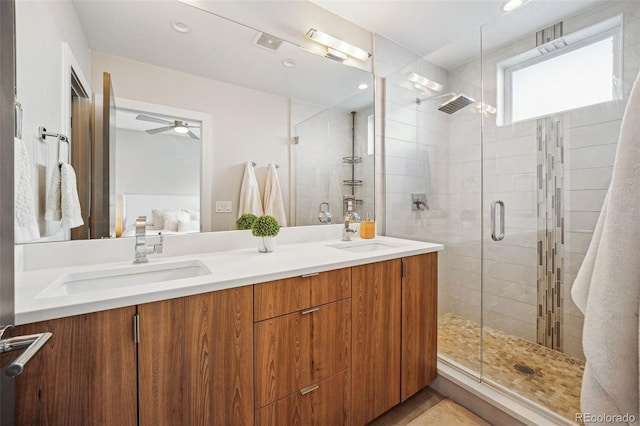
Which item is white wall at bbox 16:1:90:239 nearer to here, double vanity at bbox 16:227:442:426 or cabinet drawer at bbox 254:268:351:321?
double vanity at bbox 16:227:442:426

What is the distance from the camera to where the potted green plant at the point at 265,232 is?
144 centimetres

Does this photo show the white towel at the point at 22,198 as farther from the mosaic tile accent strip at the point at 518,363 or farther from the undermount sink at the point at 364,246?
the mosaic tile accent strip at the point at 518,363

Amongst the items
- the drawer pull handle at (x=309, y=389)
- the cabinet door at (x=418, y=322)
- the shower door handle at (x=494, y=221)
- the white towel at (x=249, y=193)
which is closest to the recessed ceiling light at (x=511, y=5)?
the shower door handle at (x=494, y=221)

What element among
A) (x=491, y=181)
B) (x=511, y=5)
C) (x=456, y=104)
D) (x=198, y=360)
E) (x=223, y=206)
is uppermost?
(x=511, y=5)

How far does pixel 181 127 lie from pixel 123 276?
2.49ft

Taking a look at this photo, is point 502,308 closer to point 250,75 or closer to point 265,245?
point 265,245

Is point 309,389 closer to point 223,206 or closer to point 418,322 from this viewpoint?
point 418,322

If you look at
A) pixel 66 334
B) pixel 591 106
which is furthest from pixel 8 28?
pixel 591 106

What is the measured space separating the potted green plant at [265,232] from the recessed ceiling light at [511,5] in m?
2.14

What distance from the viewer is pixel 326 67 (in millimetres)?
1903

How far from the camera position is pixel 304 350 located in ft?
3.68

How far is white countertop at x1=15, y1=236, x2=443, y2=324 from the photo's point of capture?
0.74 meters

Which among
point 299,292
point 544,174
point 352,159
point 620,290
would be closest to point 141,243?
point 299,292

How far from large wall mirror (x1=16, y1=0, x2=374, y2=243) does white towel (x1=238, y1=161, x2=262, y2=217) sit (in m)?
0.04
